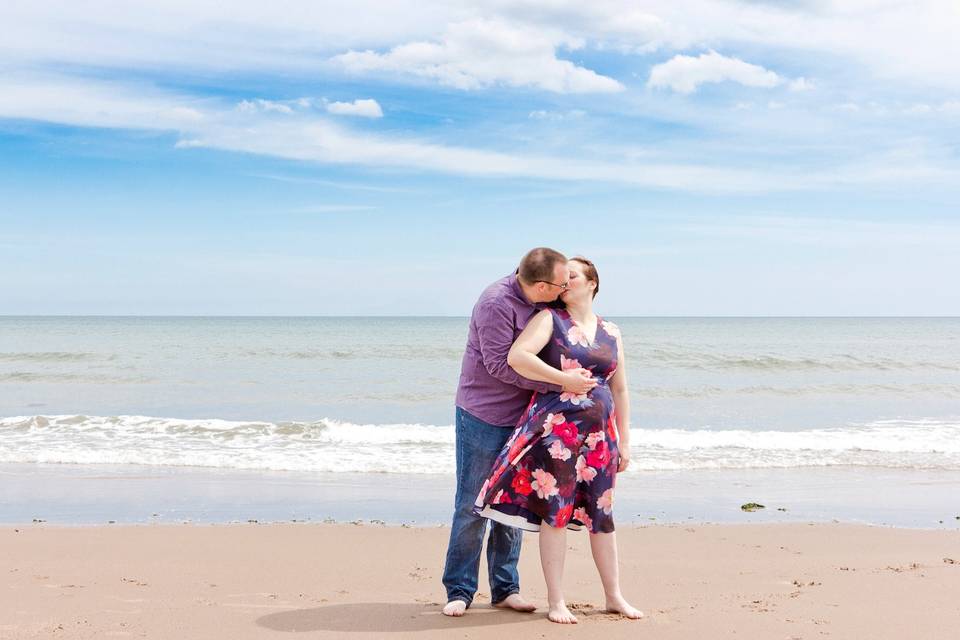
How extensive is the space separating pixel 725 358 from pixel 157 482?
23.9 meters

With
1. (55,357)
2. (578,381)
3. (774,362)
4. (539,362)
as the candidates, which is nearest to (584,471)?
(578,381)

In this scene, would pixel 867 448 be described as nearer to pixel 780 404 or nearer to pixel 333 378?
pixel 780 404

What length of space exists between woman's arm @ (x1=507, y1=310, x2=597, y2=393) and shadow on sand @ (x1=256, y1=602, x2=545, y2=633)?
1276 mm

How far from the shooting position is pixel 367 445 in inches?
468

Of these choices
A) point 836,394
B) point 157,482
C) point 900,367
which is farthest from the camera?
point 900,367

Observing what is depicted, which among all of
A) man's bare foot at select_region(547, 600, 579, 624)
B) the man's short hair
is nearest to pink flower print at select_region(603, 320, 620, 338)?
the man's short hair

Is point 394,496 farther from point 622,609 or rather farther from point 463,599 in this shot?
point 622,609

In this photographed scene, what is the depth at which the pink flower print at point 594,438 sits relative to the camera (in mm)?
4102

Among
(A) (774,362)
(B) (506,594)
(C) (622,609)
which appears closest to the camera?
(C) (622,609)

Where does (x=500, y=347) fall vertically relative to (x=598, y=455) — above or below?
above

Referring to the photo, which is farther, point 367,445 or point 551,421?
point 367,445

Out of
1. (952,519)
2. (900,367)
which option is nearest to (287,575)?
(952,519)

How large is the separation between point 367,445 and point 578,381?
8288 millimetres

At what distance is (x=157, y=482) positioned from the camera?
8.95 metres
